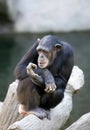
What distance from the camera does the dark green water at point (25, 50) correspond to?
7.94 metres

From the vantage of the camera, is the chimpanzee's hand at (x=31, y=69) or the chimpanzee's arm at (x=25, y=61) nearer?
the chimpanzee's hand at (x=31, y=69)

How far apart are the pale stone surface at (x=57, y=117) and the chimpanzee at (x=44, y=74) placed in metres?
0.06

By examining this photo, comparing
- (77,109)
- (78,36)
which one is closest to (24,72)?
(77,109)

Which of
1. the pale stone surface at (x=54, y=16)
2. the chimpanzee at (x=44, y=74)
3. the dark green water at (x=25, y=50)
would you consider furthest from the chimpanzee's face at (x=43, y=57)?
the pale stone surface at (x=54, y=16)

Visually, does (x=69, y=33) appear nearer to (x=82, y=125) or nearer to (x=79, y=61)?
(x=79, y=61)

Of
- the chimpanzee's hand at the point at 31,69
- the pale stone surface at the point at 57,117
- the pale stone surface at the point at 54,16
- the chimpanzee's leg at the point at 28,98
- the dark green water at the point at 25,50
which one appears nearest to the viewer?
the pale stone surface at the point at 57,117

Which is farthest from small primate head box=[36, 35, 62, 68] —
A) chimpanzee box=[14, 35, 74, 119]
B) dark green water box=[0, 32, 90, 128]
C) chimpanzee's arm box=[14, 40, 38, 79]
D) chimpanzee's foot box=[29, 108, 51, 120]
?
dark green water box=[0, 32, 90, 128]

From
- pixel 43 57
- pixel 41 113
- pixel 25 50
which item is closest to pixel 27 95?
pixel 41 113

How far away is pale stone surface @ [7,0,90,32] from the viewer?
13.1 meters

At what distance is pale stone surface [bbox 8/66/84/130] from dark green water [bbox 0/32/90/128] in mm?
1935

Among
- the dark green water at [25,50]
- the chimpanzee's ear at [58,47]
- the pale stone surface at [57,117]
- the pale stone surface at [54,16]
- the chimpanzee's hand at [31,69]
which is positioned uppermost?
the chimpanzee's ear at [58,47]

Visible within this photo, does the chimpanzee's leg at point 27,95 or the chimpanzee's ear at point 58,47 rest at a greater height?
the chimpanzee's ear at point 58,47

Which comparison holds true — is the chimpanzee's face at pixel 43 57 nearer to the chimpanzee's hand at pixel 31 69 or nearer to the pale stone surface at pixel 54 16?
the chimpanzee's hand at pixel 31 69

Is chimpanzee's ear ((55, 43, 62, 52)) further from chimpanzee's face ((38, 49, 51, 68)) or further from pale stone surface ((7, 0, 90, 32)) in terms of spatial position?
pale stone surface ((7, 0, 90, 32))
